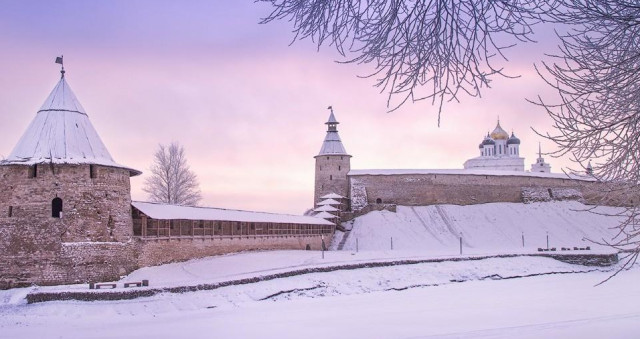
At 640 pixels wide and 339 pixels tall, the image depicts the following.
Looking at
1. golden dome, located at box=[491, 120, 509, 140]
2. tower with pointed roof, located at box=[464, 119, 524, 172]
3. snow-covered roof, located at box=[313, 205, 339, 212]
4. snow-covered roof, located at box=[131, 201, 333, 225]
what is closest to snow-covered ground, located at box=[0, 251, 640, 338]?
snow-covered roof, located at box=[131, 201, 333, 225]

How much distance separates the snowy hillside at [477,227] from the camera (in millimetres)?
32344

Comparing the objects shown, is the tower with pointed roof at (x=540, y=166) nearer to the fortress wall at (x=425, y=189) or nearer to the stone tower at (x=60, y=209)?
the fortress wall at (x=425, y=189)

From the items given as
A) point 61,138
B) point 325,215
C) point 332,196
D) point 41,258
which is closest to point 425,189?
point 332,196

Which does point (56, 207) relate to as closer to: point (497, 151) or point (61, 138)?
point (61, 138)

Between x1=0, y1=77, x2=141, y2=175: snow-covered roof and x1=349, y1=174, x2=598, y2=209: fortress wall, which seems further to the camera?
x1=349, y1=174, x2=598, y2=209: fortress wall

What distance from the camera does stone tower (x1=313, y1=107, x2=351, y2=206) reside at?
129ft

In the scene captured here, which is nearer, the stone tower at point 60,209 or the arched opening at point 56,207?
the stone tower at point 60,209

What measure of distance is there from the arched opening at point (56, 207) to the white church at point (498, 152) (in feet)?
152

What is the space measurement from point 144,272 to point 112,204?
211cm

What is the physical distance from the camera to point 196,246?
68.7 ft

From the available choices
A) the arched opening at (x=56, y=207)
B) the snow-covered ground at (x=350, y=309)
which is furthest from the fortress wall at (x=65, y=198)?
the snow-covered ground at (x=350, y=309)

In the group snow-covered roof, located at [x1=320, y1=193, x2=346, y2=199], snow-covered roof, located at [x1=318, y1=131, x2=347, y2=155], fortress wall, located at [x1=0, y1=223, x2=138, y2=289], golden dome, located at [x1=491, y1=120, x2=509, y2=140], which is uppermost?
golden dome, located at [x1=491, y1=120, x2=509, y2=140]

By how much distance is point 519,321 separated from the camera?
12.5 meters

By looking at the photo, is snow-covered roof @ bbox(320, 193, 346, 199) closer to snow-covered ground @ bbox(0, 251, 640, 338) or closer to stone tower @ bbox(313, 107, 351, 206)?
stone tower @ bbox(313, 107, 351, 206)
